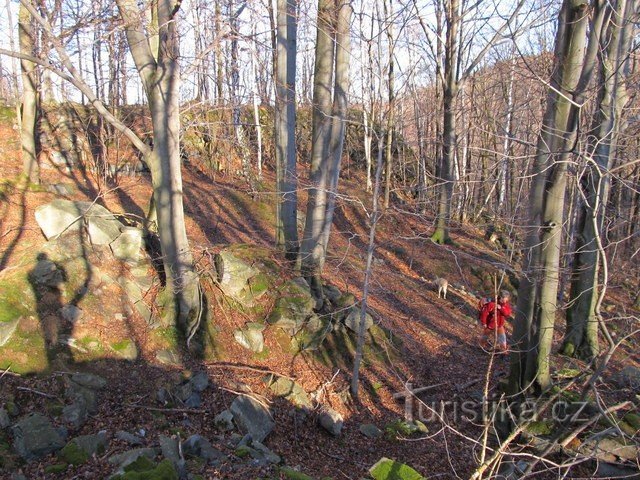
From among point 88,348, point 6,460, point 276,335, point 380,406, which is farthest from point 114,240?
point 380,406

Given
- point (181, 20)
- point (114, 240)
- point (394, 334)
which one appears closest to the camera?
point (181, 20)

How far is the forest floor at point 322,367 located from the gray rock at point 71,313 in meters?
0.27

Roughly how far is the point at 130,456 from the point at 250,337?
11.8 feet

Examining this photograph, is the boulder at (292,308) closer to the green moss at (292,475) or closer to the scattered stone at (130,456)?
the green moss at (292,475)

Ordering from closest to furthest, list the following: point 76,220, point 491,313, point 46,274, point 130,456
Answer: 1. point 130,456
2. point 46,274
3. point 76,220
4. point 491,313

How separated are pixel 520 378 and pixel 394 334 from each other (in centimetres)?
318

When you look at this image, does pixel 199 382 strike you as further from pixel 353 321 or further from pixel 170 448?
pixel 353 321

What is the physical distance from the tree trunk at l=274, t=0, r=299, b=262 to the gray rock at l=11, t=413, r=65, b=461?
551 cm

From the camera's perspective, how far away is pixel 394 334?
1020 cm

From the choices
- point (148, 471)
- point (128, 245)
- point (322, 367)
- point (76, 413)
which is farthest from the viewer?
point (322, 367)

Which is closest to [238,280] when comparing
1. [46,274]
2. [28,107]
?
[46,274]

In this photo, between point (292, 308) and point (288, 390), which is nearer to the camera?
point (288, 390)

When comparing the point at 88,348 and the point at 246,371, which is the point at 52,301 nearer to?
the point at 88,348

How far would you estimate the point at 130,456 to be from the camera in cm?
459
